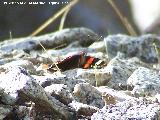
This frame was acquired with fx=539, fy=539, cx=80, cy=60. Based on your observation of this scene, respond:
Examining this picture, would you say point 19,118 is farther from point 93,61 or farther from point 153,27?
point 153,27

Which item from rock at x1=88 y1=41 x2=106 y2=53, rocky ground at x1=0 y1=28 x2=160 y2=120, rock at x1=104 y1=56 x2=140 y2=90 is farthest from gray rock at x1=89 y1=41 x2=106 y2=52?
rock at x1=104 y1=56 x2=140 y2=90

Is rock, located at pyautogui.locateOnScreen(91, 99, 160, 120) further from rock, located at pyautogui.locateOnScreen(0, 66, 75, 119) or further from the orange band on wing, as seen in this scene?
the orange band on wing

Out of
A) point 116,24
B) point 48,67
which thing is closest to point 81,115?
point 48,67

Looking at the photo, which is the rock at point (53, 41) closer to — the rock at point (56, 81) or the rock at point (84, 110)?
the rock at point (56, 81)

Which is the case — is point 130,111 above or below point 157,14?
above

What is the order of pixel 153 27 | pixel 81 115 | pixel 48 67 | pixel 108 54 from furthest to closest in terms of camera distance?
pixel 153 27, pixel 108 54, pixel 48 67, pixel 81 115

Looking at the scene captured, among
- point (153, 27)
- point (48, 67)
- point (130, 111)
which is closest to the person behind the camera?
point (130, 111)

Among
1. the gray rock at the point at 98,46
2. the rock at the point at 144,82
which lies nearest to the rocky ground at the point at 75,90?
the rock at the point at 144,82
